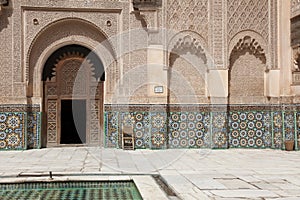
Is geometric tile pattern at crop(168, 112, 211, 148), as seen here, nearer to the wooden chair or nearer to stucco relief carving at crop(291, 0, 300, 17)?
the wooden chair

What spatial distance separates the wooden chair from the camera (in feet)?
24.1

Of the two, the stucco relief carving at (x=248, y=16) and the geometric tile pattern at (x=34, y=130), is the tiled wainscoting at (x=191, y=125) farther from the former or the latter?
the stucco relief carving at (x=248, y=16)

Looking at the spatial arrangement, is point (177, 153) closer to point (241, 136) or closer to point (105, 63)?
point (241, 136)

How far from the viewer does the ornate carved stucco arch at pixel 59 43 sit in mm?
7473

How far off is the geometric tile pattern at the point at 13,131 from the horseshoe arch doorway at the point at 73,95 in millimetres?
477

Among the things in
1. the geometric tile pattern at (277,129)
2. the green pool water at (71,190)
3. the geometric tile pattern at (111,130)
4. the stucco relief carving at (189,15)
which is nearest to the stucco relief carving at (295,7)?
the stucco relief carving at (189,15)

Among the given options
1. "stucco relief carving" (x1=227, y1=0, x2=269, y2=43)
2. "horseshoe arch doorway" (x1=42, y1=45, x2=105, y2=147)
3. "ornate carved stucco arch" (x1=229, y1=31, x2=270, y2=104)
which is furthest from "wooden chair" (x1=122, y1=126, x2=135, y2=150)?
"stucco relief carving" (x1=227, y1=0, x2=269, y2=43)

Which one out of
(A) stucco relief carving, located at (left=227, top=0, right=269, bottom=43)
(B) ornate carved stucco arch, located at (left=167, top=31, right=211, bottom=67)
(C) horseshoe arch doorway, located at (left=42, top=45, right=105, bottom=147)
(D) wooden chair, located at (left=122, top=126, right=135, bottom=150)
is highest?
(A) stucco relief carving, located at (left=227, top=0, right=269, bottom=43)

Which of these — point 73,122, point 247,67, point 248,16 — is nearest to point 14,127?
point 73,122

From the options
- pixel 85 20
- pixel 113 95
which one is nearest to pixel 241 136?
pixel 113 95

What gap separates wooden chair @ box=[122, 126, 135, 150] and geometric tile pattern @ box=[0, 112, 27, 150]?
1.64 meters

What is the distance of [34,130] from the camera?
7.39 m

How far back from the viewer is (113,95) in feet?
25.0

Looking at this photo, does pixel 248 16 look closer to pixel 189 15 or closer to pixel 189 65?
pixel 189 15
